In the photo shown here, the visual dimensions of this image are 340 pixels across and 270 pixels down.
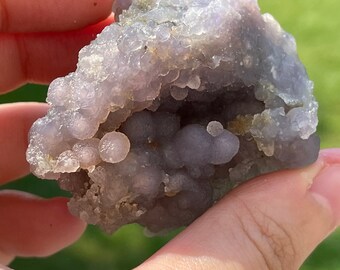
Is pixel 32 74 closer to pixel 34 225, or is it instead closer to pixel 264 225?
pixel 34 225

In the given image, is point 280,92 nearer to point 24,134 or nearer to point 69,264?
point 24,134

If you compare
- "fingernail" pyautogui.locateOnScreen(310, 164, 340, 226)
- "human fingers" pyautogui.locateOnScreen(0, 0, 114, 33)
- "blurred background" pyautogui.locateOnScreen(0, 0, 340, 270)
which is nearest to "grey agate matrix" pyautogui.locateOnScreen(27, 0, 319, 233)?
"fingernail" pyautogui.locateOnScreen(310, 164, 340, 226)

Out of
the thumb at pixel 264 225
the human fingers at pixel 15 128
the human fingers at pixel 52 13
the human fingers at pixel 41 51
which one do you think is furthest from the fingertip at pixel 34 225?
the thumb at pixel 264 225

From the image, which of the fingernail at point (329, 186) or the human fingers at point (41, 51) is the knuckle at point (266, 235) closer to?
the fingernail at point (329, 186)

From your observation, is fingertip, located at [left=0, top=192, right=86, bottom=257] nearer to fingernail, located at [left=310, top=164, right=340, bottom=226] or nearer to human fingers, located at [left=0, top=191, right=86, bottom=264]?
human fingers, located at [left=0, top=191, right=86, bottom=264]

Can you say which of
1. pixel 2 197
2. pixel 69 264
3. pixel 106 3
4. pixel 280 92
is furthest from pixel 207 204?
pixel 69 264

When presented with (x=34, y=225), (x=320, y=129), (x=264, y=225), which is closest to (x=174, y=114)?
(x=264, y=225)
